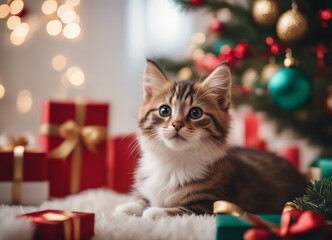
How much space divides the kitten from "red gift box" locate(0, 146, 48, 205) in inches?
12.1

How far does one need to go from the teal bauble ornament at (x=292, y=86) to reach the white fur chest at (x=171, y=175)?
1.17 feet

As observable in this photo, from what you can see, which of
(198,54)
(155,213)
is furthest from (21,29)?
(155,213)

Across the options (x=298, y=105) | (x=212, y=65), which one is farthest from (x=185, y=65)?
(x=298, y=105)

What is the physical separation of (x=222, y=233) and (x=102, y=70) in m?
1.89

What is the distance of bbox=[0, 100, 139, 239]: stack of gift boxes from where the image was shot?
4.02ft

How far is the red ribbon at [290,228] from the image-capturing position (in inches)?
28.4

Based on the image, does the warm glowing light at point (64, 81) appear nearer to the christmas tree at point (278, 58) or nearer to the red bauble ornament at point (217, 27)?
the christmas tree at point (278, 58)

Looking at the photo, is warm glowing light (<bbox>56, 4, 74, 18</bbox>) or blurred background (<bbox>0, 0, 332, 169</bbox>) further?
warm glowing light (<bbox>56, 4, 74, 18</bbox>)

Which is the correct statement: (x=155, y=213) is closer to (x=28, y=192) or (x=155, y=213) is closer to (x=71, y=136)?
(x=28, y=192)

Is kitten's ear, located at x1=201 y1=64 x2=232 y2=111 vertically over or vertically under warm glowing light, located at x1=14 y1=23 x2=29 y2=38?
under

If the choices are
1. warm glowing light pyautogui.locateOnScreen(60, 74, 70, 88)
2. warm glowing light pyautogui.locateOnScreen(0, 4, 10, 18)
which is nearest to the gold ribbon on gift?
warm glowing light pyautogui.locateOnScreen(0, 4, 10, 18)

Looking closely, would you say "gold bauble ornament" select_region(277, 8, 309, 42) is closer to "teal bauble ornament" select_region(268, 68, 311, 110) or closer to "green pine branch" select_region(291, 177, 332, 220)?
"teal bauble ornament" select_region(268, 68, 311, 110)

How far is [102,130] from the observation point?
4.98 ft

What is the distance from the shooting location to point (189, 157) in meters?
1.13
